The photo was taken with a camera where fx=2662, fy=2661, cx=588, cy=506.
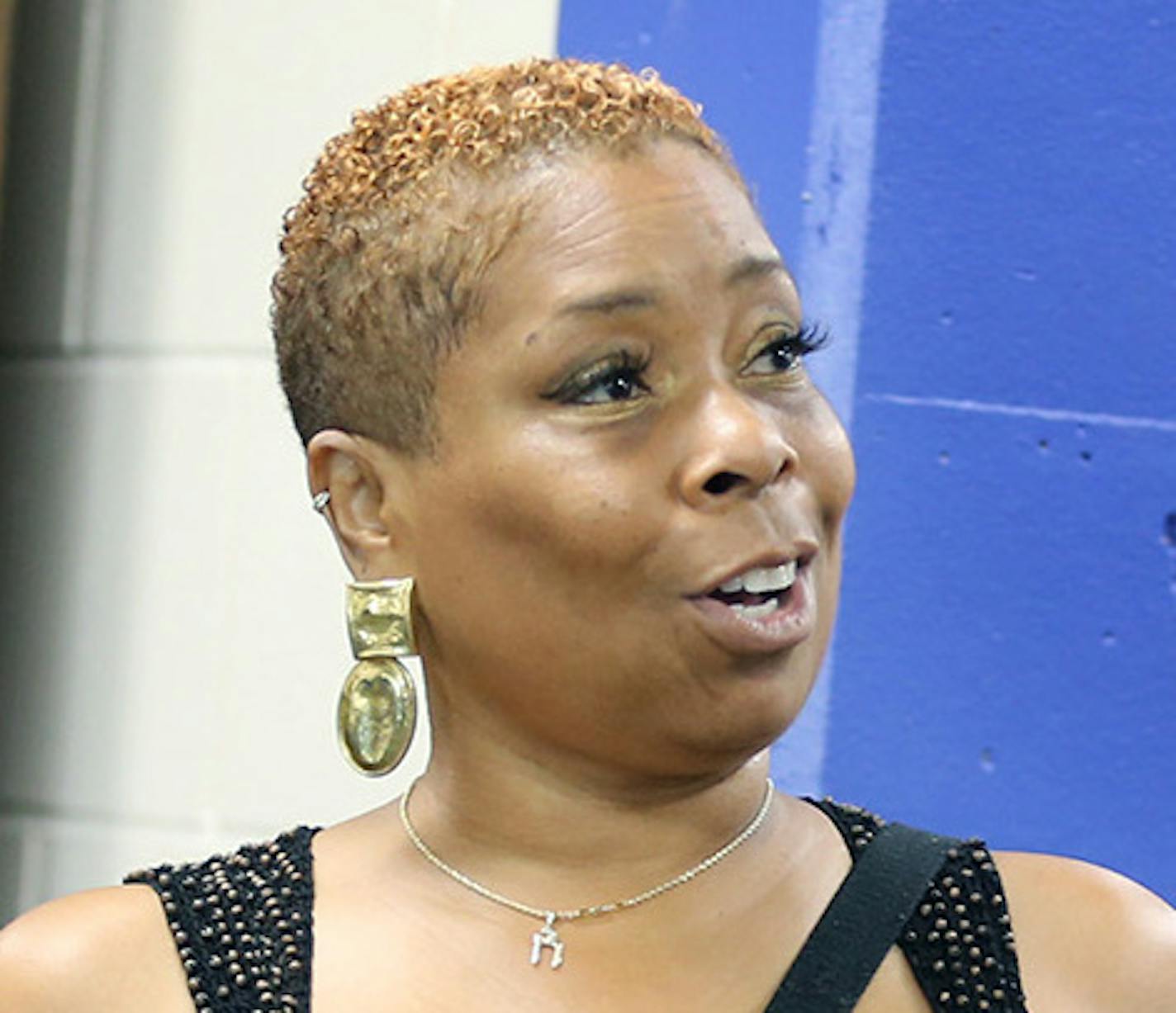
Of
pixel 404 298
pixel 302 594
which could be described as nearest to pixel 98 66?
pixel 302 594

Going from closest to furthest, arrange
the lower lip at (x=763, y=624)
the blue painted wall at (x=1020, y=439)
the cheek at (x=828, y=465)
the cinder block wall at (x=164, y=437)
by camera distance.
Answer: the lower lip at (x=763, y=624), the cheek at (x=828, y=465), the blue painted wall at (x=1020, y=439), the cinder block wall at (x=164, y=437)

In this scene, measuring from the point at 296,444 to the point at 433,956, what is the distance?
140 centimetres

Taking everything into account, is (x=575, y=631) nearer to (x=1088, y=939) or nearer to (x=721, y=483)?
(x=721, y=483)

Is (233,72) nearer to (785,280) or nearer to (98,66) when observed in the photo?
(98,66)

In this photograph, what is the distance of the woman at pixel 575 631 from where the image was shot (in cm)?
211

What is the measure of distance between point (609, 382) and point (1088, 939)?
624 millimetres

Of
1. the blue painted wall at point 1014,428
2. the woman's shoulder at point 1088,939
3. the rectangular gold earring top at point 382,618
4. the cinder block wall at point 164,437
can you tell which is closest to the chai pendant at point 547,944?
the rectangular gold earring top at point 382,618

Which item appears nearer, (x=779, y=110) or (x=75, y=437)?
(x=779, y=110)

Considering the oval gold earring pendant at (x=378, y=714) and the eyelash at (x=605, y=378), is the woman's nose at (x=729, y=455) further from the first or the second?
the oval gold earring pendant at (x=378, y=714)

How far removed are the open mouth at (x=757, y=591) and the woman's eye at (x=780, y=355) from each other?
18 cm

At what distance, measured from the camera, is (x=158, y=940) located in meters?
2.29

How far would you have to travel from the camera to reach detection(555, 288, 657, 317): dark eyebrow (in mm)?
2145

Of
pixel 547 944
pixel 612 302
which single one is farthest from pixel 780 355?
pixel 547 944

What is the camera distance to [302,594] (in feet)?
11.5
